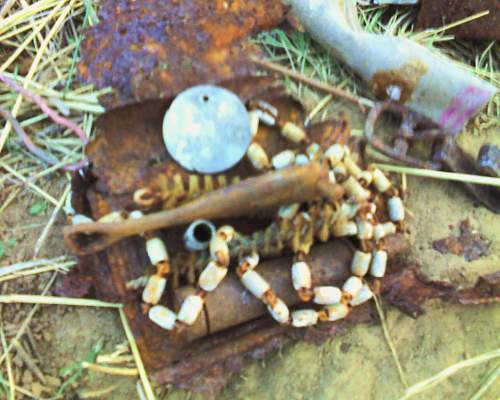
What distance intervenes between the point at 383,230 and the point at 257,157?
1.38 feet

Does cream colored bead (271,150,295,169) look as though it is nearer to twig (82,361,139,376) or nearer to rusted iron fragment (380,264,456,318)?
rusted iron fragment (380,264,456,318)

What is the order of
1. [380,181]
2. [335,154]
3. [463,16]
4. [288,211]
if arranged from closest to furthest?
[288,211]
[335,154]
[380,181]
[463,16]

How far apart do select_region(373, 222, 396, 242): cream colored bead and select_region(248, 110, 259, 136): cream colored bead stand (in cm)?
44

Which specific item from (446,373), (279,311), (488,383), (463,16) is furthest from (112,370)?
(463,16)

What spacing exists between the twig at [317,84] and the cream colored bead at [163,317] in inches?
32.5

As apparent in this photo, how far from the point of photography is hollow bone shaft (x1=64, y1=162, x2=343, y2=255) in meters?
1.31

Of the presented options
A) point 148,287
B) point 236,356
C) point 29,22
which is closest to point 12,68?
point 29,22

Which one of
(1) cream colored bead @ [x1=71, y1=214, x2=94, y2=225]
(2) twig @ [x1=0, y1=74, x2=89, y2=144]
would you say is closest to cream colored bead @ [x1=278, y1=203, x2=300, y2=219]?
(1) cream colored bead @ [x1=71, y1=214, x2=94, y2=225]

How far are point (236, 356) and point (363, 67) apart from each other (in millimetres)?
1027

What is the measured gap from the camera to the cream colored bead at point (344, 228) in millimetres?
1538

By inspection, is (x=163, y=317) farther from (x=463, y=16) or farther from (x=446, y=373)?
(x=463, y=16)

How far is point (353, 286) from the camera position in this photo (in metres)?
1.51

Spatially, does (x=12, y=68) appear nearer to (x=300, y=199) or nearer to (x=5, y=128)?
(x=5, y=128)

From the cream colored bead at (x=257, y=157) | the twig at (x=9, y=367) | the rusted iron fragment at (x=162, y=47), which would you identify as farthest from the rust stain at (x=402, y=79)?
the twig at (x=9, y=367)
